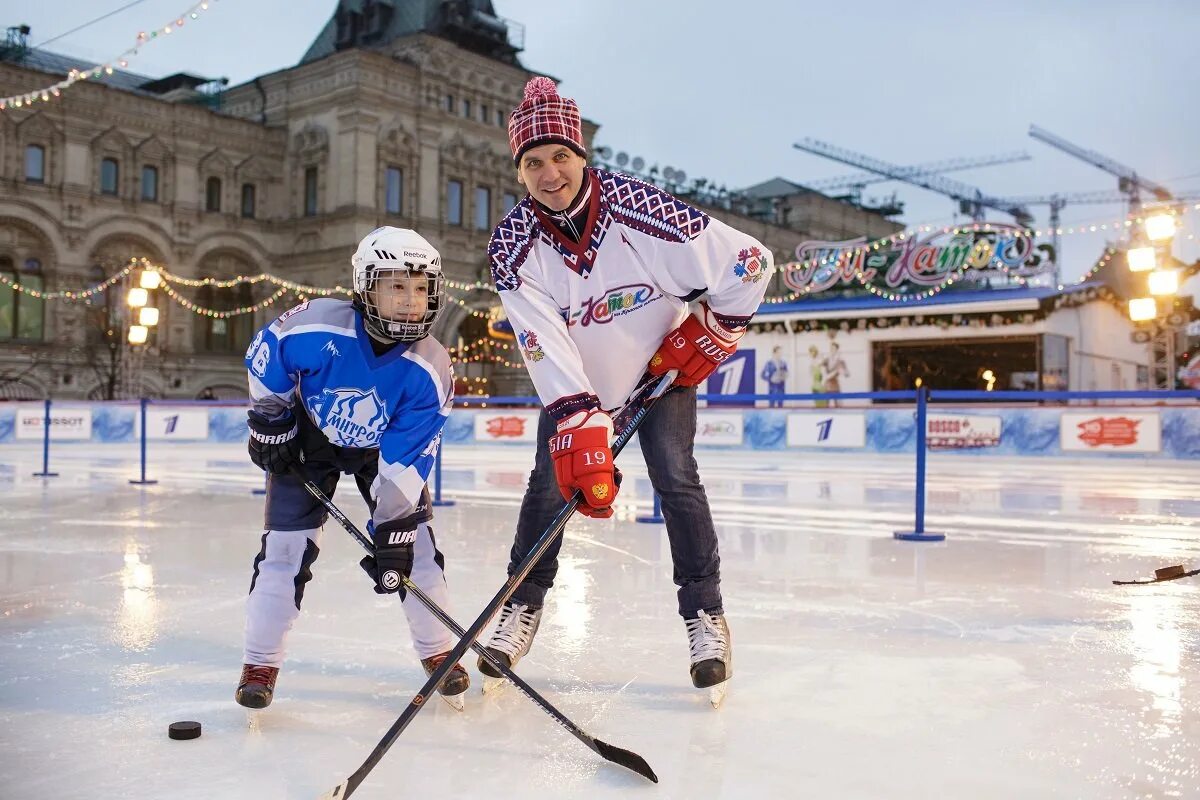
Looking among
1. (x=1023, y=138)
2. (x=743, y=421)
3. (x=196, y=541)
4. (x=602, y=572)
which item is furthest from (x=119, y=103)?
(x=1023, y=138)

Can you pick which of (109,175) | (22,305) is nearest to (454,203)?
(109,175)

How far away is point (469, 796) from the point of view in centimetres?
213

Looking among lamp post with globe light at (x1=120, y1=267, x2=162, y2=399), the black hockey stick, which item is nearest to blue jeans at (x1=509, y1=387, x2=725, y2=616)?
the black hockey stick

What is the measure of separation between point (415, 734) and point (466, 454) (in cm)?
1436

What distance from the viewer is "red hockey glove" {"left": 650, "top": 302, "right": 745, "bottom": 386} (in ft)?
9.66

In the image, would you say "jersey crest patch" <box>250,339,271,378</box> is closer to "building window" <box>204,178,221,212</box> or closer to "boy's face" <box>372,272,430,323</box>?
"boy's face" <box>372,272,430,323</box>

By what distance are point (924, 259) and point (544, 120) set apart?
21758mm

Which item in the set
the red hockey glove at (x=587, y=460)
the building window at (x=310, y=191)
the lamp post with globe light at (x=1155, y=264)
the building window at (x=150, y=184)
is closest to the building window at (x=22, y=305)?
the building window at (x=150, y=184)

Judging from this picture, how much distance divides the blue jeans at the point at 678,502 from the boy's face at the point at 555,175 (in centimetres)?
63

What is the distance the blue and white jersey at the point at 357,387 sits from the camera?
8.99ft

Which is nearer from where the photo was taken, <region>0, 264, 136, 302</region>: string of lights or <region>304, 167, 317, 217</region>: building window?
<region>0, 264, 136, 302</region>: string of lights

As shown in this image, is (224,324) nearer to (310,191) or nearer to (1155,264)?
(310,191)

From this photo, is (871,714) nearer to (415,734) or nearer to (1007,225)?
(415,734)

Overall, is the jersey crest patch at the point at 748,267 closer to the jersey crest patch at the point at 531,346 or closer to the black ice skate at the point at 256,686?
the jersey crest patch at the point at 531,346
